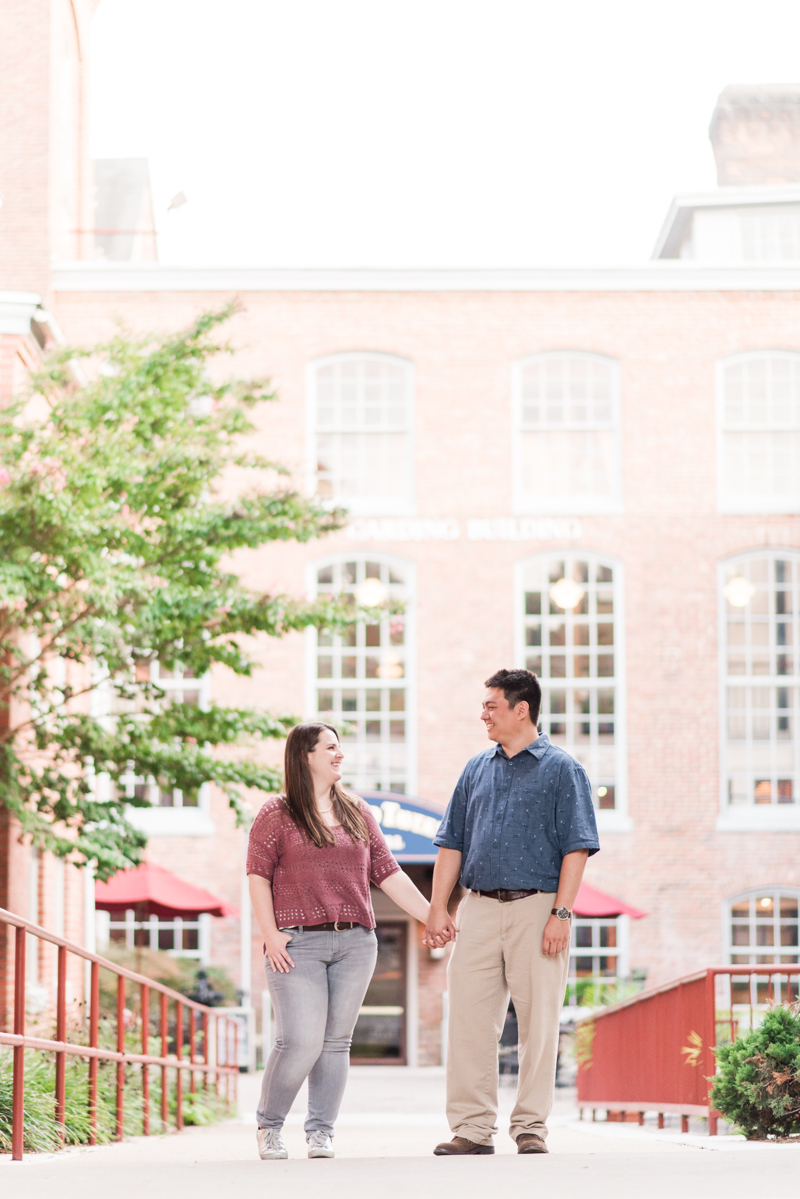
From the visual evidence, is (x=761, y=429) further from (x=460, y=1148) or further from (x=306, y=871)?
(x=460, y=1148)

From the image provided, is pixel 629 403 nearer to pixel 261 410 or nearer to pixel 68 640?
pixel 261 410

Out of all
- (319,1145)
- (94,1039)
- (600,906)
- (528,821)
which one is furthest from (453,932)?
(600,906)

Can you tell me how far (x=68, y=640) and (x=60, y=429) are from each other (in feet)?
5.06

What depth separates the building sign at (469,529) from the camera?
2417 cm

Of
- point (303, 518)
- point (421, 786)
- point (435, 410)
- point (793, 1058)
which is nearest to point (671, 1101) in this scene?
point (793, 1058)

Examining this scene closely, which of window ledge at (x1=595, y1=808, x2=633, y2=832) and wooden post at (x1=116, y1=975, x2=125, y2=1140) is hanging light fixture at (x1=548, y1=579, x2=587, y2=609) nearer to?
window ledge at (x1=595, y1=808, x2=633, y2=832)

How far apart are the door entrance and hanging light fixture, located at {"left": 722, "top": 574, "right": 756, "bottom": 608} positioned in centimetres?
692

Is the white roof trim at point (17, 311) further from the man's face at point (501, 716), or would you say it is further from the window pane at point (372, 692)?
the window pane at point (372, 692)

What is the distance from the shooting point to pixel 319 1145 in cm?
600

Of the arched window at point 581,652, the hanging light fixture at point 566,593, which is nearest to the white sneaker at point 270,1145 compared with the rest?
the arched window at point 581,652

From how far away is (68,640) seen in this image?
11.8 metres

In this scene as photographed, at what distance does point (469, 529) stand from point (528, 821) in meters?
18.3

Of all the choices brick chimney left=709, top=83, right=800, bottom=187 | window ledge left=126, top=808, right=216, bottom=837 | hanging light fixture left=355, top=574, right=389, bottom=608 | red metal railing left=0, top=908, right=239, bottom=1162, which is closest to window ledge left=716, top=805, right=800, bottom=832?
hanging light fixture left=355, top=574, right=389, bottom=608

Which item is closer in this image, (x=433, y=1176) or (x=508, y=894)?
(x=433, y=1176)
